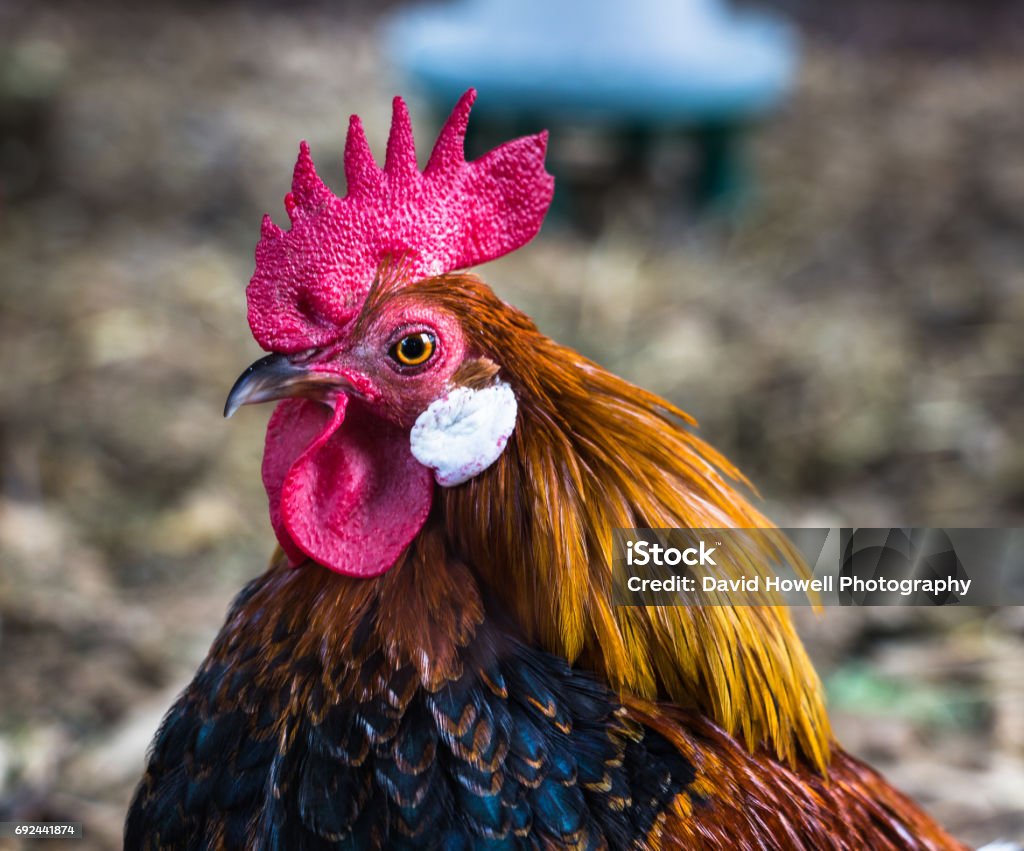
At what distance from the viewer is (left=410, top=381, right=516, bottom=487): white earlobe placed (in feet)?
5.72

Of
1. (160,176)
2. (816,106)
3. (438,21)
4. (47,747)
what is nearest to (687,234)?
(438,21)

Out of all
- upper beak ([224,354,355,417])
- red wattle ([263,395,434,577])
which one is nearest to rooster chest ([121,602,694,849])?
red wattle ([263,395,434,577])

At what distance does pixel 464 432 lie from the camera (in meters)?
1.75

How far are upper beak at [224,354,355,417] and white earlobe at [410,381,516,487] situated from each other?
0.49 ft

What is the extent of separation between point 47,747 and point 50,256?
12.2 feet

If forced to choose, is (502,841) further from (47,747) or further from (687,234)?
(687,234)

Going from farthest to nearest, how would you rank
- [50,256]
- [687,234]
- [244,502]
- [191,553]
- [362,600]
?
1. [687,234]
2. [50,256]
3. [244,502]
4. [191,553]
5. [362,600]

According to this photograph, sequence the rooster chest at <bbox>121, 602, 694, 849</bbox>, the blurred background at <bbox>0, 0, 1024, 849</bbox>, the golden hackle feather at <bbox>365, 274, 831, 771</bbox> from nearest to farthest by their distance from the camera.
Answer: the rooster chest at <bbox>121, 602, 694, 849</bbox> → the golden hackle feather at <bbox>365, 274, 831, 771</bbox> → the blurred background at <bbox>0, 0, 1024, 849</bbox>

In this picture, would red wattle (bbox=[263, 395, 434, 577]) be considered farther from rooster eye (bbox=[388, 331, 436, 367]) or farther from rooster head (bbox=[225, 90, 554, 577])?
rooster eye (bbox=[388, 331, 436, 367])

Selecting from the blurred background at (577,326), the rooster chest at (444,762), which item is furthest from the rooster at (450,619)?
the blurred background at (577,326)

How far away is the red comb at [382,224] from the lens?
1.79m

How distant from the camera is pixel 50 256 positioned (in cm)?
611

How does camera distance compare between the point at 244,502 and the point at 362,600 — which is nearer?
the point at 362,600

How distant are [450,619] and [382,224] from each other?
0.66 meters
